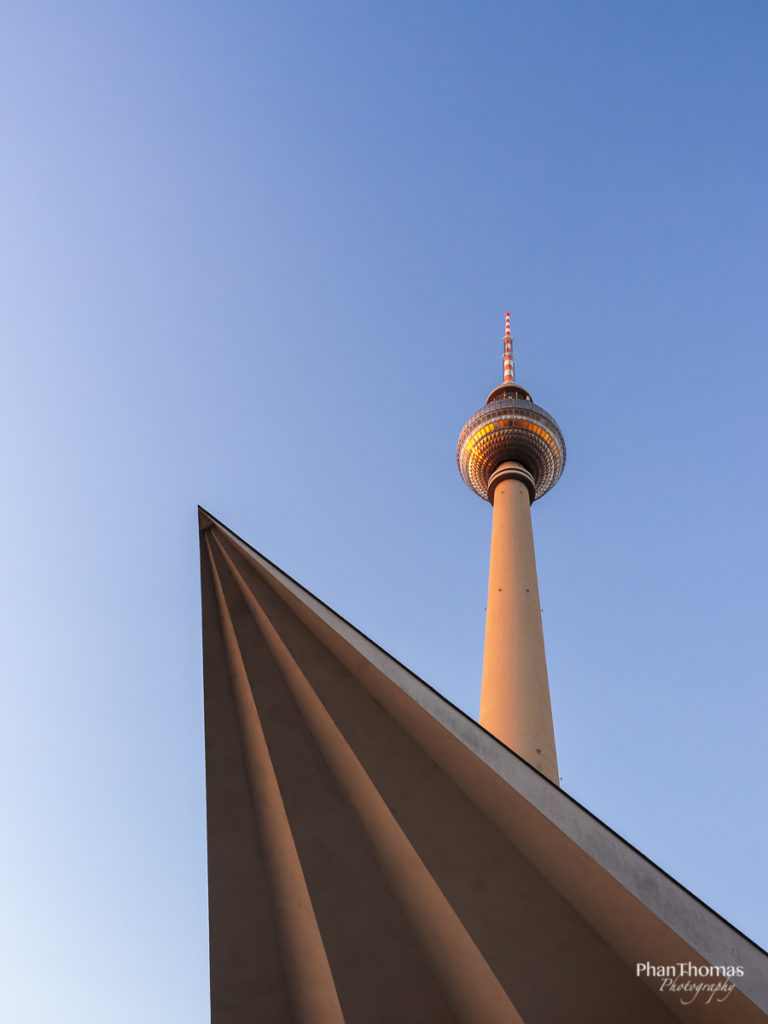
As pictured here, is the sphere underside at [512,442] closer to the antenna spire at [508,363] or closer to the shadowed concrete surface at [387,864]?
the antenna spire at [508,363]

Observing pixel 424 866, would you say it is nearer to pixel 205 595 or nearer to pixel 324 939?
pixel 324 939

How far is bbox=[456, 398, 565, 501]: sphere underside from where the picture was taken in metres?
45.5

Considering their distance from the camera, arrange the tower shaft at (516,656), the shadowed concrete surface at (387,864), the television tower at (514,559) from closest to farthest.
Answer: the shadowed concrete surface at (387,864)
the tower shaft at (516,656)
the television tower at (514,559)

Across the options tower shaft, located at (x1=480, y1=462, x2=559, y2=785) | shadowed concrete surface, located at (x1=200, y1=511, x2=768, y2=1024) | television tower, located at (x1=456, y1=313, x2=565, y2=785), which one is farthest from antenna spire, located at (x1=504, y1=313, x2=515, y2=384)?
shadowed concrete surface, located at (x1=200, y1=511, x2=768, y2=1024)

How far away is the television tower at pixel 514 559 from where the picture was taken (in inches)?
1166

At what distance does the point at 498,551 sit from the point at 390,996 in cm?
3190

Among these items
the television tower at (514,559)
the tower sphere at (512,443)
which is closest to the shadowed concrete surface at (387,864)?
the television tower at (514,559)

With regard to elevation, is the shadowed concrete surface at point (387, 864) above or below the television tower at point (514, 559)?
below

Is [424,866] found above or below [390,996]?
above

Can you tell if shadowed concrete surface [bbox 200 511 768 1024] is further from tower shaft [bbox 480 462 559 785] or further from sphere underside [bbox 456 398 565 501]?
sphere underside [bbox 456 398 565 501]


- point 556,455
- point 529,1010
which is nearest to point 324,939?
point 529,1010

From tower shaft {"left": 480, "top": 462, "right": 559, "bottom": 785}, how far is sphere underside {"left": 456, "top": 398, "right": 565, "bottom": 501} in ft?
17.9

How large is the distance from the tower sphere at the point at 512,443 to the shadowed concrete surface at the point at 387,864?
37.7 meters

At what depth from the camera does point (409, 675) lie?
7848mm
